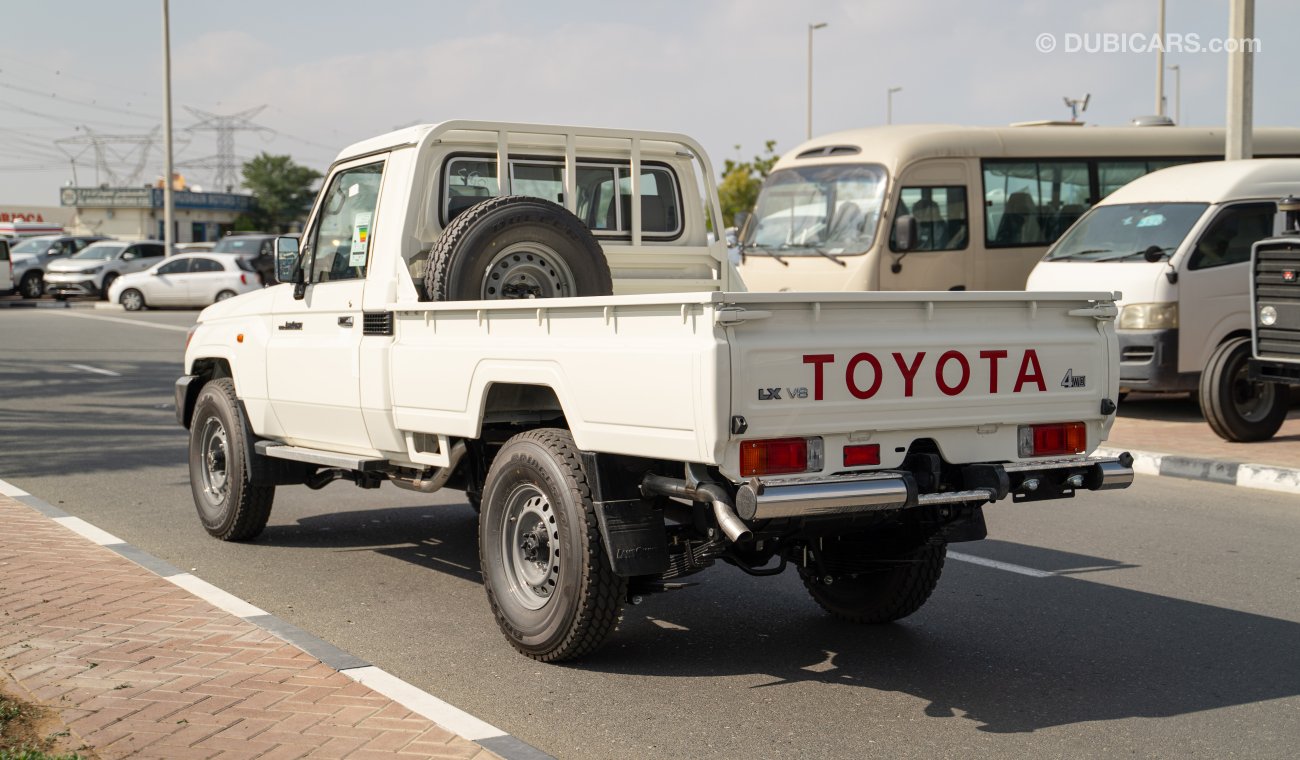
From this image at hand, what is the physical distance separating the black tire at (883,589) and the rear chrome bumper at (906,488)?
65 cm

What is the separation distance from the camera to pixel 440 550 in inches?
316

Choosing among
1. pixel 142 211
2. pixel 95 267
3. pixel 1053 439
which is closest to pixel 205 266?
pixel 95 267

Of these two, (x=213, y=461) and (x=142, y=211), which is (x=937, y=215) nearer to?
(x=213, y=461)

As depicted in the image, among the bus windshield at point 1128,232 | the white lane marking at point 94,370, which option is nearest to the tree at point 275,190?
the white lane marking at point 94,370

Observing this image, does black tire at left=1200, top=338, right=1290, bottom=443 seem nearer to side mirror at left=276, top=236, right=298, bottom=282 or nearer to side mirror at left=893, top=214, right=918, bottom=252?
side mirror at left=893, top=214, right=918, bottom=252

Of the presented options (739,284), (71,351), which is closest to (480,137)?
(739,284)

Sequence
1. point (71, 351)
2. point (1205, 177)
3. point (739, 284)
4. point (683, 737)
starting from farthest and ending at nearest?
point (71, 351) < point (1205, 177) < point (739, 284) < point (683, 737)

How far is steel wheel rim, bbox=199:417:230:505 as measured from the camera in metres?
8.27

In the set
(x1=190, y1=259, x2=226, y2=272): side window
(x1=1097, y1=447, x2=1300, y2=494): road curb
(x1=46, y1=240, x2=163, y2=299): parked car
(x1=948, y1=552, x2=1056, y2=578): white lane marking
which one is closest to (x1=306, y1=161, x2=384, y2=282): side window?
(x1=948, y1=552, x2=1056, y2=578): white lane marking

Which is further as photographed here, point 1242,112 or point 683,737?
point 1242,112

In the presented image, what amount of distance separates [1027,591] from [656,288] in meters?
2.54

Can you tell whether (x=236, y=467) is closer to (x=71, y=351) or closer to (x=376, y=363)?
(x=376, y=363)

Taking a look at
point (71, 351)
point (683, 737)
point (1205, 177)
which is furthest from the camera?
point (71, 351)

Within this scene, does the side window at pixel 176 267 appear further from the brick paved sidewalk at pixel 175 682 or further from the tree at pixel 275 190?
the tree at pixel 275 190
